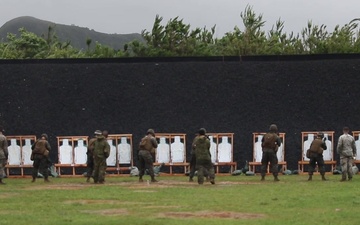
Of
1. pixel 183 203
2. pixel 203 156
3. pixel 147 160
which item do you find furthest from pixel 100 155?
pixel 183 203

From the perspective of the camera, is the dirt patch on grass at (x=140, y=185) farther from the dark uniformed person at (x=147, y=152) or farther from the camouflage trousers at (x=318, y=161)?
the camouflage trousers at (x=318, y=161)

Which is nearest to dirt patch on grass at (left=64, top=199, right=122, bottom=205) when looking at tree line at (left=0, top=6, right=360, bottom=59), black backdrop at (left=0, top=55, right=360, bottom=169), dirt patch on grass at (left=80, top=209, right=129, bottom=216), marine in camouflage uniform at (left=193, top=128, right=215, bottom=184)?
dirt patch on grass at (left=80, top=209, right=129, bottom=216)

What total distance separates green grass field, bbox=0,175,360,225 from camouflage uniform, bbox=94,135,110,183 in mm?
721

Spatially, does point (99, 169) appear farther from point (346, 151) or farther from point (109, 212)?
point (109, 212)

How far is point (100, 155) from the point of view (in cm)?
3083

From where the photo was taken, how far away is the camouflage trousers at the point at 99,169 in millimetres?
30891

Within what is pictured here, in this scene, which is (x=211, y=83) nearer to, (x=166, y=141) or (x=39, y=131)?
(x=166, y=141)

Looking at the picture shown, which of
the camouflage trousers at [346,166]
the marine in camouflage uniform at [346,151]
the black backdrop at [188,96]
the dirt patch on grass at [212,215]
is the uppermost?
the black backdrop at [188,96]

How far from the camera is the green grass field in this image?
19.2 metres

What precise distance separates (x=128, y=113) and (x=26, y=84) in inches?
176

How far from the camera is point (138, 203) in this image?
74.8 ft

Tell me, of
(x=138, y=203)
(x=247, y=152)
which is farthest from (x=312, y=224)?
(x=247, y=152)

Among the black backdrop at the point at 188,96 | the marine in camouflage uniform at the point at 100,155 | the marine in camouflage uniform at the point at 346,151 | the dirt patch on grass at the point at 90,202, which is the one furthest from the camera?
the black backdrop at the point at 188,96

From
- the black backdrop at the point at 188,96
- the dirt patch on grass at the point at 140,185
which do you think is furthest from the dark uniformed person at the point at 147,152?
the black backdrop at the point at 188,96
